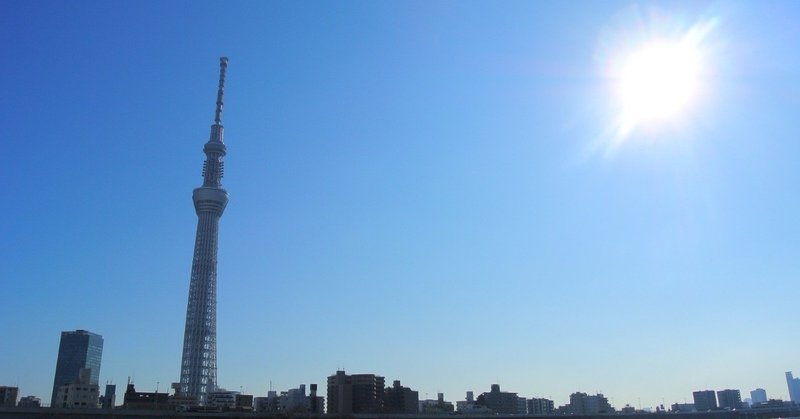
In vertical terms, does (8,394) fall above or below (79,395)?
above

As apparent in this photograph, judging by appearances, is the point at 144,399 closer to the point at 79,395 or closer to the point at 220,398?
the point at 79,395

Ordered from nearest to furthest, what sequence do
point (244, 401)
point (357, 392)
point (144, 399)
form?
point (144, 399) → point (244, 401) → point (357, 392)

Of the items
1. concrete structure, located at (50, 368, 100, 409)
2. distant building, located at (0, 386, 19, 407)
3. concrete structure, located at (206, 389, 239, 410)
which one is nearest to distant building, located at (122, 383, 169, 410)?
concrete structure, located at (50, 368, 100, 409)

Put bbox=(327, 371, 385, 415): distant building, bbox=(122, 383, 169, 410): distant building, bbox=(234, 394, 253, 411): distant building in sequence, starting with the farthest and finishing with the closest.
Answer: bbox=(327, 371, 385, 415): distant building < bbox=(234, 394, 253, 411): distant building < bbox=(122, 383, 169, 410): distant building

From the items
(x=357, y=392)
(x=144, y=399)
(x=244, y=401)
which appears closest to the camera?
(x=144, y=399)

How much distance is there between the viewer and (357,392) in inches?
7549

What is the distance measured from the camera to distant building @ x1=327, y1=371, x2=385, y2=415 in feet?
611

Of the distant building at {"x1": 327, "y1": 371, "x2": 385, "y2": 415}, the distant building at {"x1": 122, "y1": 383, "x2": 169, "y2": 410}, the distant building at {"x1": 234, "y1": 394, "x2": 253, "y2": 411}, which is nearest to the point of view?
the distant building at {"x1": 122, "y1": 383, "x2": 169, "y2": 410}

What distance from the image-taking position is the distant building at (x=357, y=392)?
7338 inches

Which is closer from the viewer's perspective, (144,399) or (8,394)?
(144,399)

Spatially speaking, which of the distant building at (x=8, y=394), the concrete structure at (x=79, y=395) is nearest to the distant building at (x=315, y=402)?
the concrete structure at (x=79, y=395)

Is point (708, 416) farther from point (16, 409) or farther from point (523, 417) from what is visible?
point (16, 409)

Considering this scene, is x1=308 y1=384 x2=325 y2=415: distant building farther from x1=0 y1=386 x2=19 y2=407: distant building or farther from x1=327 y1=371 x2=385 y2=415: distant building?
x1=0 y1=386 x2=19 y2=407: distant building

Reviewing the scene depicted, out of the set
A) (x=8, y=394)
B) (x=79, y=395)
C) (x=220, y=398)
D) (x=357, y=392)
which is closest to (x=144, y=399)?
(x=79, y=395)
